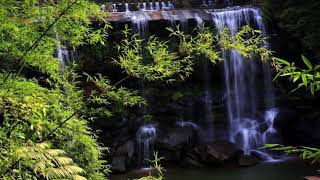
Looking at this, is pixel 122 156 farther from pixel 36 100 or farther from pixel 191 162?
pixel 36 100

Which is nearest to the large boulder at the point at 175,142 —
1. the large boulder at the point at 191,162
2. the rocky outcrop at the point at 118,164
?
the large boulder at the point at 191,162

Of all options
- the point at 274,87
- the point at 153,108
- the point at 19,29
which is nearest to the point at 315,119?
the point at 274,87

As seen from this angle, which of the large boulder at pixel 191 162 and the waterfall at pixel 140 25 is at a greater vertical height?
the waterfall at pixel 140 25

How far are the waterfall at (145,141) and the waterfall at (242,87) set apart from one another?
9.11ft

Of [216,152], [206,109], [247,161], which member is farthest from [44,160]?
[206,109]

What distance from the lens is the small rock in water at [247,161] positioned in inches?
478

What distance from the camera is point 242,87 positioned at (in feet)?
49.4

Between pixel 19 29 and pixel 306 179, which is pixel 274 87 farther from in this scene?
pixel 19 29

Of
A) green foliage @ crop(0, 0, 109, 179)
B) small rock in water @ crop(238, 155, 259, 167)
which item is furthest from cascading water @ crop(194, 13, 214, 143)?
green foliage @ crop(0, 0, 109, 179)

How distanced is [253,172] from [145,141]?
397 cm

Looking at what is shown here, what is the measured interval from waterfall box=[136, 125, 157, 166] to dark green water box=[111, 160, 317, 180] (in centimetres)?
129

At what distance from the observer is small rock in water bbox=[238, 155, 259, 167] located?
12.2m

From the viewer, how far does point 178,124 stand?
Answer: 47.0 feet

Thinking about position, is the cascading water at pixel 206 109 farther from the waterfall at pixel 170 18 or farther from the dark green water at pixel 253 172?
the dark green water at pixel 253 172
